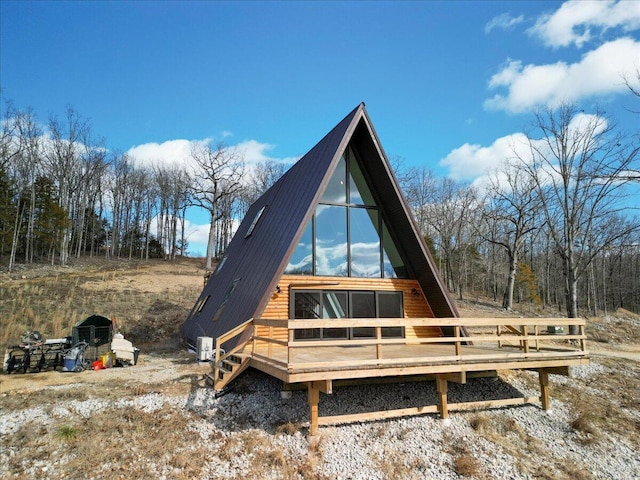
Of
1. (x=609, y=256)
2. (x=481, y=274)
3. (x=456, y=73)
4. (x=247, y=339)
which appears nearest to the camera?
(x=247, y=339)

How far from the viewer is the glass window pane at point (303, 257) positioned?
10.0m

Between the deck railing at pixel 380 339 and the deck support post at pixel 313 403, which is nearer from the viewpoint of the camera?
the deck railing at pixel 380 339

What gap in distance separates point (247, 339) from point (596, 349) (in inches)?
556

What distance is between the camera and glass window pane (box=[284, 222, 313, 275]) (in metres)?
10.0

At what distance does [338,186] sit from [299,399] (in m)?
5.53

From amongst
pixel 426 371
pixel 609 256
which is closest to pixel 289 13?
pixel 426 371

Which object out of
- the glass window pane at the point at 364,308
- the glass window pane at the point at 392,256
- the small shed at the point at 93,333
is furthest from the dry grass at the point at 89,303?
the glass window pane at the point at 392,256

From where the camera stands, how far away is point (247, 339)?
8445 millimetres

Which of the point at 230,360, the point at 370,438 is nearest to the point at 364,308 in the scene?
the point at 230,360

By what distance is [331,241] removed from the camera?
10594mm

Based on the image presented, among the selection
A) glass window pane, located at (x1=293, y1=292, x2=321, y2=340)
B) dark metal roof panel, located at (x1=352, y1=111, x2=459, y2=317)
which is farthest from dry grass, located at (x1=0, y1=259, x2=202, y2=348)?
dark metal roof panel, located at (x1=352, y1=111, x2=459, y2=317)

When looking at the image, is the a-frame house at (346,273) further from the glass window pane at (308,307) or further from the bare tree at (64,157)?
the bare tree at (64,157)

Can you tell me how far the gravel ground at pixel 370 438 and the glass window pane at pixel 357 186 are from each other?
4847mm

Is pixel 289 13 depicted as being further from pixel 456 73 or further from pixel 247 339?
pixel 247 339
